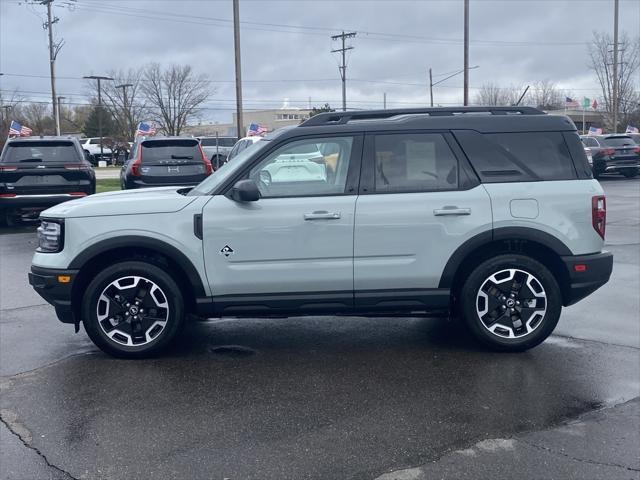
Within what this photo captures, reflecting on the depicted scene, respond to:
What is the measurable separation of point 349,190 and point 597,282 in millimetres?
2174

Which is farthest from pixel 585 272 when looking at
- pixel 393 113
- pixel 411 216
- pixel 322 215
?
pixel 322 215

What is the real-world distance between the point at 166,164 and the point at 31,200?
2.81 m

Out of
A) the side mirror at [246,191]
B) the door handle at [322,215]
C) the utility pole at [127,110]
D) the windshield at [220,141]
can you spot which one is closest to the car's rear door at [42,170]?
the side mirror at [246,191]

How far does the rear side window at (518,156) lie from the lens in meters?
5.88

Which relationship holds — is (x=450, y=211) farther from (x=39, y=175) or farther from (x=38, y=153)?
(x=38, y=153)

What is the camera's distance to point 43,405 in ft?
15.9

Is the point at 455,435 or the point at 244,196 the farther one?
the point at 244,196

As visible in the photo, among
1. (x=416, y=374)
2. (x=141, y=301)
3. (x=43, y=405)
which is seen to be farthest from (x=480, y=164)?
(x=43, y=405)

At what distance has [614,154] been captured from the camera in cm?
2722

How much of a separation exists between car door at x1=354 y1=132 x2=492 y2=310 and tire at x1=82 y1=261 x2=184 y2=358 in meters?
1.49

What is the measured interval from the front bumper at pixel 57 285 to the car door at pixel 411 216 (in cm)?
225

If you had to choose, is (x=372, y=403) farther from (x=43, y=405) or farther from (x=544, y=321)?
(x=43, y=405)

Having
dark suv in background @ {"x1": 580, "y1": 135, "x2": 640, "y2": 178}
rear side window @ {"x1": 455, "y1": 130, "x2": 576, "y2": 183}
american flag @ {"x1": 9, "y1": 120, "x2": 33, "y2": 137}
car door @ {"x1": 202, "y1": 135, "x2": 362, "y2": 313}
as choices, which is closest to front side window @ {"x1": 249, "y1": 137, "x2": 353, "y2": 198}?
car door @ {"x1": 202, "y1": 135, "x2": 362, "y2": 313}

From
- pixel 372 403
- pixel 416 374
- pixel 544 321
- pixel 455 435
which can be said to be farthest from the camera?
pixel 544 321
